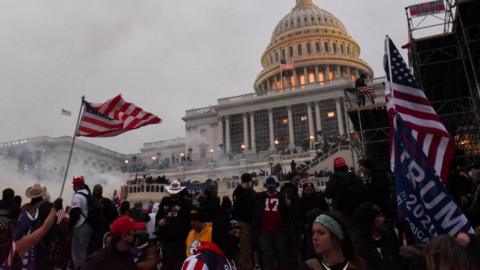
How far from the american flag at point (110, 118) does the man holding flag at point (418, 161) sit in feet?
28.2

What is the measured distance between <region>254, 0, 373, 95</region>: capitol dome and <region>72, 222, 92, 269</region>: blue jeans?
70.7 meters

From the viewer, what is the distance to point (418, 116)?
A: 18.5 feet

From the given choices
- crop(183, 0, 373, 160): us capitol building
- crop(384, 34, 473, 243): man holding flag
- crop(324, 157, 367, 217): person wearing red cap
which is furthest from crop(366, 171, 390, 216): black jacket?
crop(183, 0, 373, 160): us capitol building

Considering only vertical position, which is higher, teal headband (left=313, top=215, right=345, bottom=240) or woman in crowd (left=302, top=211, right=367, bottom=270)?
teal headband (left=313, top=215, right=345, bottom=240)

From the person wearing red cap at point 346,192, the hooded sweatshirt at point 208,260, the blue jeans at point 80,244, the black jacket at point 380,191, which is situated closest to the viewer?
the hooded sweatshirt at point 208,260

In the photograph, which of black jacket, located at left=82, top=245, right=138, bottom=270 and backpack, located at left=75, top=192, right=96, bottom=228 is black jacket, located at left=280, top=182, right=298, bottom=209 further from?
black jacket, located at left=82, top=245, right=138, bottom=270

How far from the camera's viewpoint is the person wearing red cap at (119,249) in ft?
12.2

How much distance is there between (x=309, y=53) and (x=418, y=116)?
8239 cm

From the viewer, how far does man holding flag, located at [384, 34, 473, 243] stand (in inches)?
166

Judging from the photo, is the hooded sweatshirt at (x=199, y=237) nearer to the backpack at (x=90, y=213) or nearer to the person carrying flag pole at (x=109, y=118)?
the backpack at (x=90, y=213)

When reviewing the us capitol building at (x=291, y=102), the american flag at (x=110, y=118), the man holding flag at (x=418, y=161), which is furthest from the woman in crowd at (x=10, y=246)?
the us capitol building at (x=291, y=102)

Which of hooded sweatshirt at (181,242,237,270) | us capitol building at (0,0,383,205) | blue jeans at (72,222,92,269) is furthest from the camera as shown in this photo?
us capitol building at (0,0,383,205)

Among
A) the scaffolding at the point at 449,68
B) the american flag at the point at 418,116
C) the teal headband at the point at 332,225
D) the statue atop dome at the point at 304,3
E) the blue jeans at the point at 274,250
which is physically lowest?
the blue jeans at the point at 274,250

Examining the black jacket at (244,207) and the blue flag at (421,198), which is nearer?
the blue flag at (421,198)
